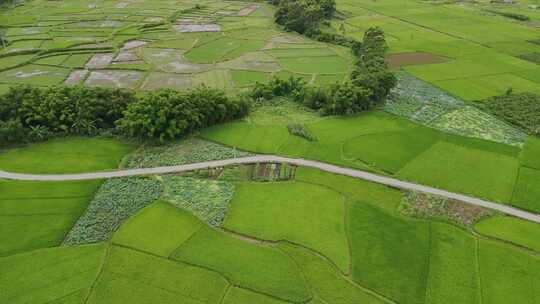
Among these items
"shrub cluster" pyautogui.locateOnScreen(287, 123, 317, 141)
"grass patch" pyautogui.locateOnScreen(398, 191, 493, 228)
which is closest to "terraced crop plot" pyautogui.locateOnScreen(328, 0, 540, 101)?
"shrub cluster" pyautogui.locateOnScreen(287, 123, 317, 141)

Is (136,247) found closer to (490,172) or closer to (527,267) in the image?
(527,267)

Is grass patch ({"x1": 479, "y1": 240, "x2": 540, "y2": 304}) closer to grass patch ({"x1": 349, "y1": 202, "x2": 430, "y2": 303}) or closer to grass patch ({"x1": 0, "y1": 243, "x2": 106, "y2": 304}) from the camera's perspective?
grass patch ({"x1": 349, "y1": 202, "x2": 430, "y2": 303})

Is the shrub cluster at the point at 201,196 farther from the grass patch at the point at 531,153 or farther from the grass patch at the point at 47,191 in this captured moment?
the grass patch at the point at 531,153

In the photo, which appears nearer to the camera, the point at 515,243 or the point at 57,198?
the point at 515,243

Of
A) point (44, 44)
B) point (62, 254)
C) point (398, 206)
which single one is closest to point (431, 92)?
point (398, 206)

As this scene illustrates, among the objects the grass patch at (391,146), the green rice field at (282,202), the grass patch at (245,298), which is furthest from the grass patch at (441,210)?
the grass patch at (245,298)

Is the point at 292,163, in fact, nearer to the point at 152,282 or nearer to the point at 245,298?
the point at 245,298
